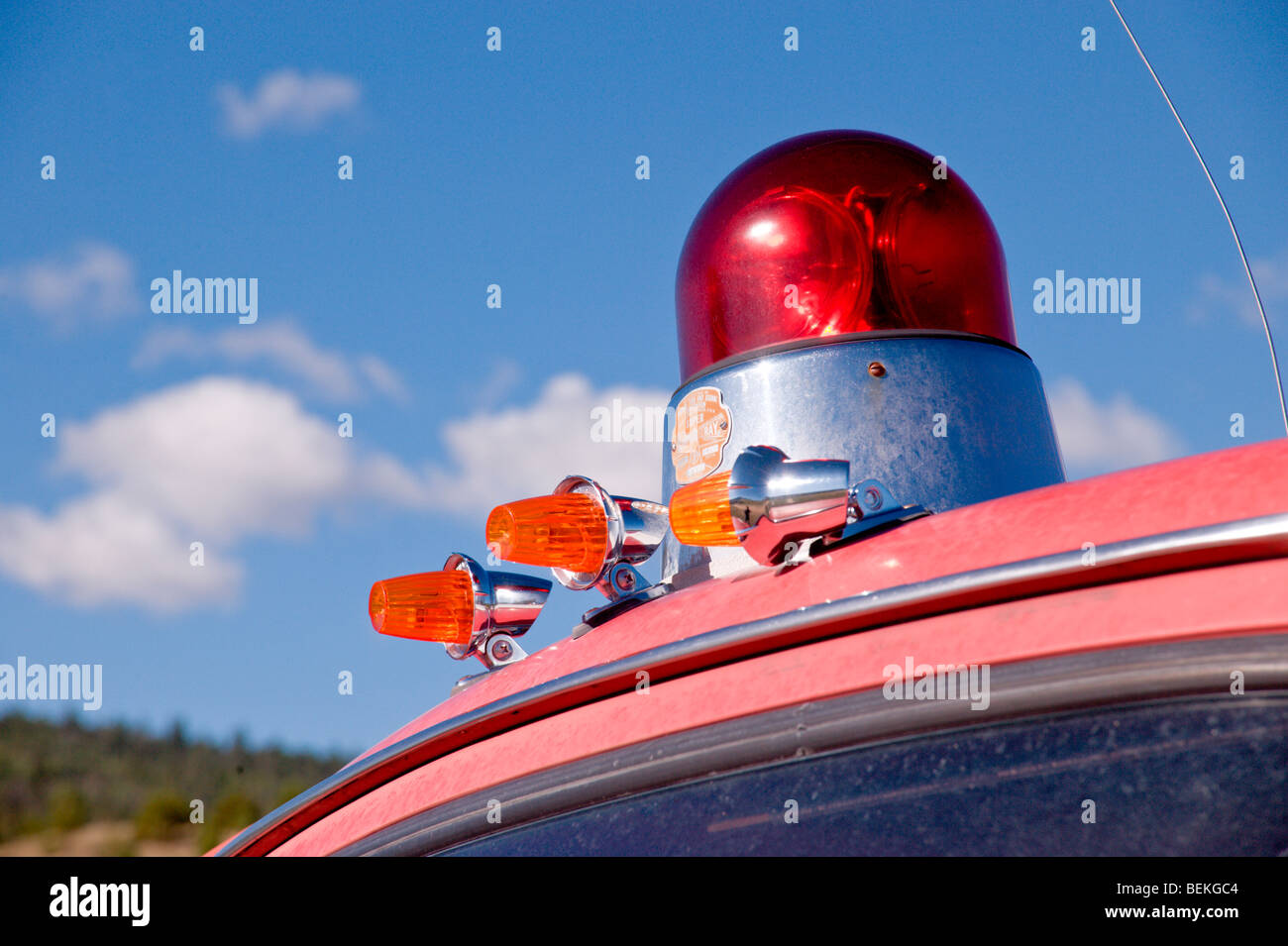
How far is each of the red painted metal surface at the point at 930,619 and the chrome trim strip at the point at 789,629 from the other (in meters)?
0.01

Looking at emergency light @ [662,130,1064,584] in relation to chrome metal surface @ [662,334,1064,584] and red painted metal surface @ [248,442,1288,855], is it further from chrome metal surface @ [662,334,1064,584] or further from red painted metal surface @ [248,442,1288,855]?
red painted metal surface @ [248,442,1288,855]

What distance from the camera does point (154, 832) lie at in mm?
19375

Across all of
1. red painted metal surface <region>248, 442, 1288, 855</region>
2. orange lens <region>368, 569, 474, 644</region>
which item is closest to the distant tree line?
orange lens <region>368, 569, 474, 644</region>

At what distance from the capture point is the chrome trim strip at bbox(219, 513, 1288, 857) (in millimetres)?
1021

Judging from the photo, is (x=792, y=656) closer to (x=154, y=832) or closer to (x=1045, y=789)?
(x=1045, y=789)

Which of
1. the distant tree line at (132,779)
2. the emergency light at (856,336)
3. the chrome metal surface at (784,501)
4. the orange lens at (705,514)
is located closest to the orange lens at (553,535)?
the emergency light at (856,336)

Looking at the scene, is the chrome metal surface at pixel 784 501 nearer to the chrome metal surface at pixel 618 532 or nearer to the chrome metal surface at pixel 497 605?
the chrome metal surface at pixel 618 532

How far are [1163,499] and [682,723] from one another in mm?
524

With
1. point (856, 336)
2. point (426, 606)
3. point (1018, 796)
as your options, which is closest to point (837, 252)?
point (856, 336)

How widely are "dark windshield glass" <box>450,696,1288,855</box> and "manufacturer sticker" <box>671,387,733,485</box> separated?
2.67 ft

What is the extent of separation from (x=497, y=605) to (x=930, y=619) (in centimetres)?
96

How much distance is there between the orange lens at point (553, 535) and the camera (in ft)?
5.85

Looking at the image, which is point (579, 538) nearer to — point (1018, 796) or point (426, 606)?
point (426, 606)
